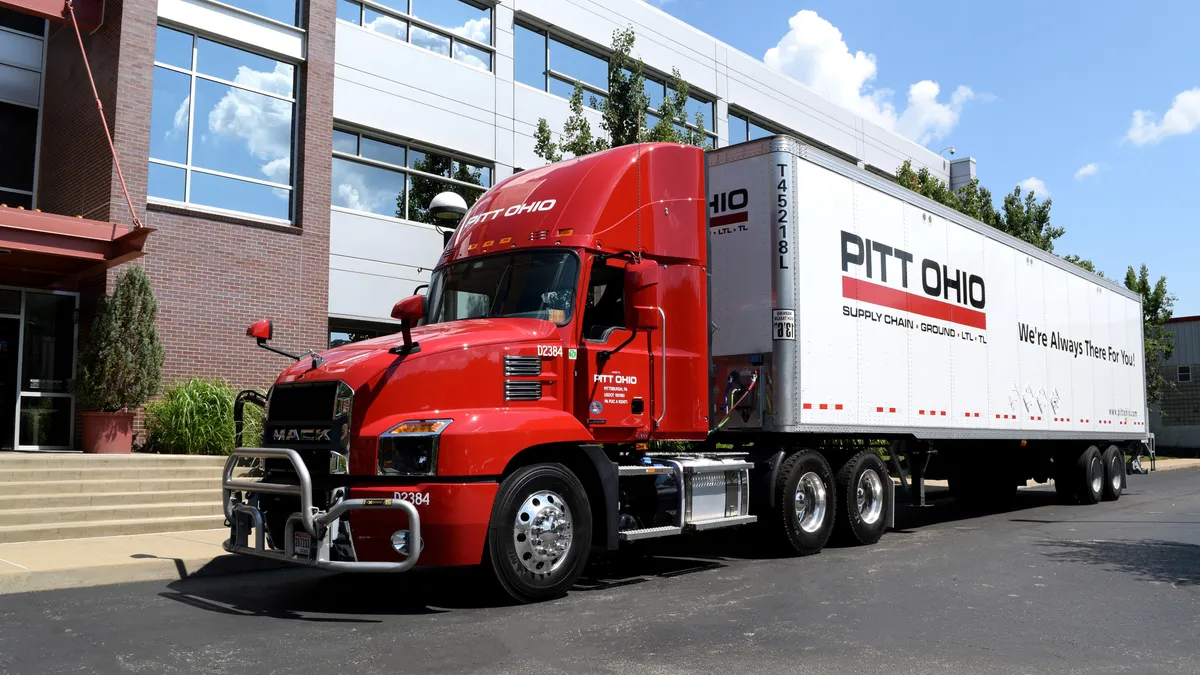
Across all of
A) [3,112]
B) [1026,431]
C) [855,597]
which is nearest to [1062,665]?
[855,597]

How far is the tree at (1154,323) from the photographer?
3606cm

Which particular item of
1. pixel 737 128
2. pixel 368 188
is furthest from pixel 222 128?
pixel 737 128

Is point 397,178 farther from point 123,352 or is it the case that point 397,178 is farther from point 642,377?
point 642,377

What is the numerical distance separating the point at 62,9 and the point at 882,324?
48.6 feet

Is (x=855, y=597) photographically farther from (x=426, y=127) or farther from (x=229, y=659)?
(x=426, y=127)

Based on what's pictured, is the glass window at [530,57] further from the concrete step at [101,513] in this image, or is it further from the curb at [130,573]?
the curb at [130,573]

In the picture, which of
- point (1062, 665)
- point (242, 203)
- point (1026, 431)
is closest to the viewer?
point (1062, 665)

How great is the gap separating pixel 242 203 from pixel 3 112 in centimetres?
510

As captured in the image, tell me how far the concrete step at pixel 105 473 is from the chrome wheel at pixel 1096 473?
571 inches

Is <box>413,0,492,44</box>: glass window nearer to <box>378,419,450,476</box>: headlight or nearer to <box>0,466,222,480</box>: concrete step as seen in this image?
<box>0,466,222,480</box>: concrete step

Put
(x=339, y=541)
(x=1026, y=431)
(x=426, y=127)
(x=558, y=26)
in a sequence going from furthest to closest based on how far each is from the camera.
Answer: (x=558, y=26) → (x=426, y=127) → (x=1026, y=431) → (x=339, y=541)

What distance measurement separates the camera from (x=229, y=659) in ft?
18.4

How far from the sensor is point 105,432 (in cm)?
1514

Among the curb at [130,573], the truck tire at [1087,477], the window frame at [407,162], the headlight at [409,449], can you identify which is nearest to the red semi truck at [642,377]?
the headlight at [409,449]
